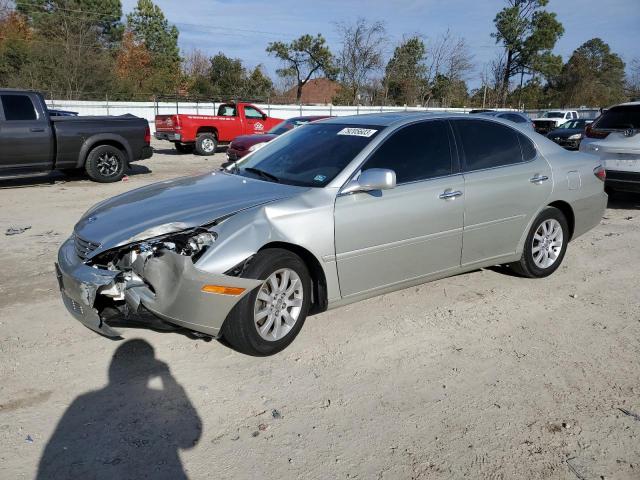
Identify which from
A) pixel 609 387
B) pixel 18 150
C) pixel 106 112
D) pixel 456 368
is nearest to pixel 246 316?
pixel 456 368

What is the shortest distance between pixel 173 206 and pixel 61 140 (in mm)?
8175

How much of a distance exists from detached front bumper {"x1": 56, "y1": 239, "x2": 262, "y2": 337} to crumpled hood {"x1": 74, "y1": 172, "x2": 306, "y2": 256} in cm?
23

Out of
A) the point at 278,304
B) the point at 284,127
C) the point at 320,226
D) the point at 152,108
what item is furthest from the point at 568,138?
the point at 152,108

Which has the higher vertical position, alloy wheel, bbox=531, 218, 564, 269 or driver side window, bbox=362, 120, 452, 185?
driver side window, bbox=362, 120, 452, 185


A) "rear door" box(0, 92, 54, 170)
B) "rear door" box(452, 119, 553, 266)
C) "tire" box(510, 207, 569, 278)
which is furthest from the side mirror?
"rear door" box(0, 92, 54, 170)

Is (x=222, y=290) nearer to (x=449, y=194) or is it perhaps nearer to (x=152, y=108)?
(x=449, y=194)

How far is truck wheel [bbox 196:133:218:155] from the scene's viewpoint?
1807cm

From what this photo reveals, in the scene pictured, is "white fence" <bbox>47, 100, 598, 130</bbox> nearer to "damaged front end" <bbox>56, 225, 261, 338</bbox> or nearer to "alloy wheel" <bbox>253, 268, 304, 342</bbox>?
"alloy wheel" <bbox>253, 268, 304, 342</bbox>

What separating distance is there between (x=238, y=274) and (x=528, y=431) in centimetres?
192

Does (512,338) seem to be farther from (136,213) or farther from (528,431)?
(136,213)

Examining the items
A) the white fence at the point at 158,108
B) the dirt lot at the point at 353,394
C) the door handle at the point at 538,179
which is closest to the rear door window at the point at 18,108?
the dirt lot at the point at 353,394

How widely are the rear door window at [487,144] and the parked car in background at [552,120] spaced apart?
1889 centimetres

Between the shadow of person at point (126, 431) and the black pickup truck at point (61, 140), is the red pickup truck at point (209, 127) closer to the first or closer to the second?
the black pickup truck at point (61, 140)

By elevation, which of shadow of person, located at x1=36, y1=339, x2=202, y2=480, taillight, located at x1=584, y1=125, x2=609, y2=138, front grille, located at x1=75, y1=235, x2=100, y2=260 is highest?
taillight, located at x1=584, y1=125, x2=609, y2=138
